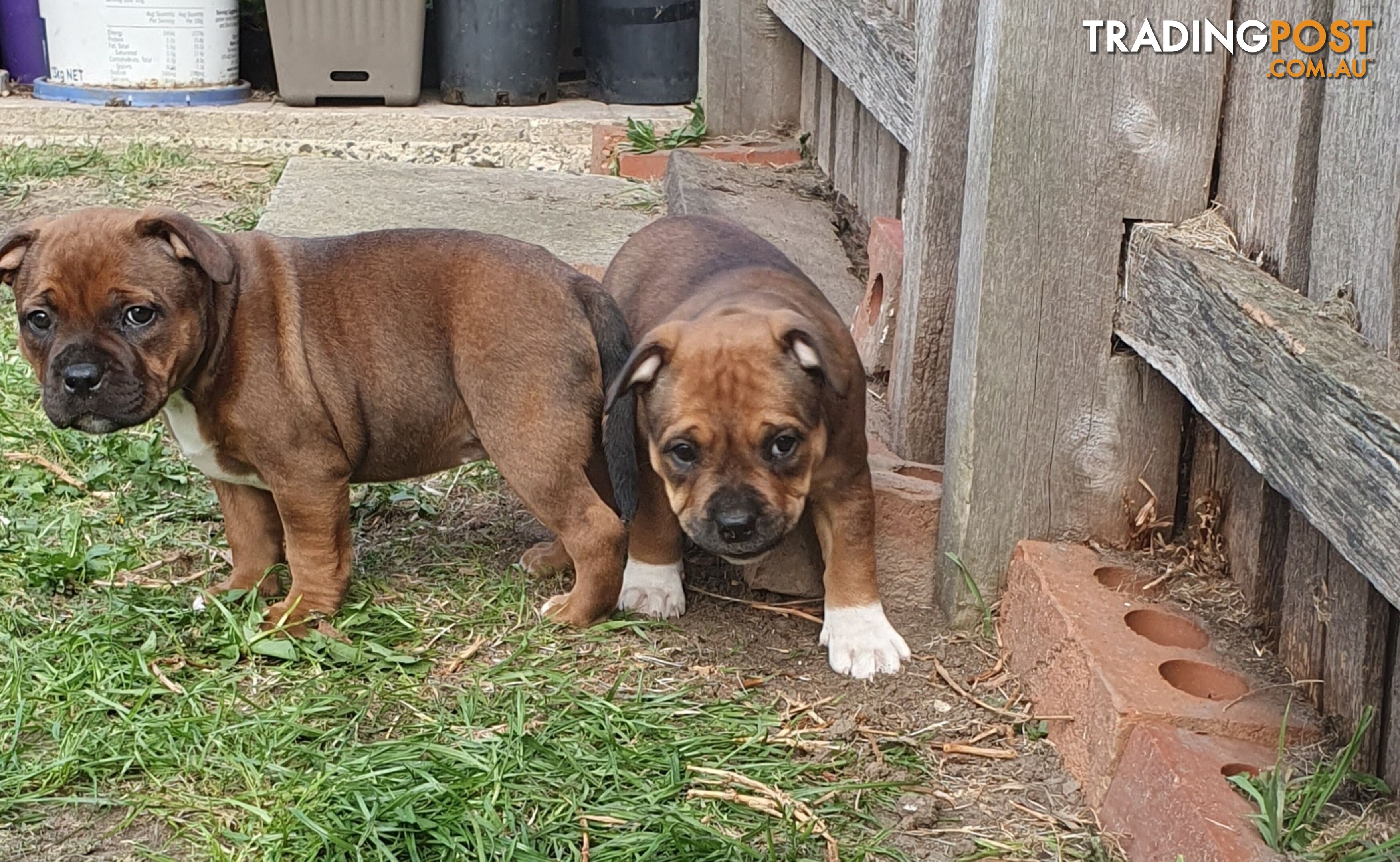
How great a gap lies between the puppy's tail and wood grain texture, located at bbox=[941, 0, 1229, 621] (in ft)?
2.94

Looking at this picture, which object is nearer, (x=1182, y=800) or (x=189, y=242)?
(x=1182, y=800)

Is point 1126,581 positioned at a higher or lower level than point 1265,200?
lower

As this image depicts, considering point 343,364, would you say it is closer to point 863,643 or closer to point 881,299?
point 863,643

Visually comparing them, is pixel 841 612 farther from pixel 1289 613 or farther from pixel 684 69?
pixel 684 69

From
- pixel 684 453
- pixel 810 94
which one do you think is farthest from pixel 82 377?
pixel 810 94

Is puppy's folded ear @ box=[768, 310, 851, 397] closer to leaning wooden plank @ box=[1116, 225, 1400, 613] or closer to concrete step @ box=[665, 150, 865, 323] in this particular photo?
leaning wooden plank @ box=[1116, 225, 1400, 613]

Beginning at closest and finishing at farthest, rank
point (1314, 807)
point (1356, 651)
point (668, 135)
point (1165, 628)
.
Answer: point (1314, 807)
point (1356, 651)
point (1165, 628)
point (668, 135)

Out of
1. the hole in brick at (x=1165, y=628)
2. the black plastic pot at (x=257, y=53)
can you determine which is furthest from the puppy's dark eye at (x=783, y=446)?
the black plastic pot at (x=257, y=53)

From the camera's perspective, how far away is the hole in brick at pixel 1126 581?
13.1 feet

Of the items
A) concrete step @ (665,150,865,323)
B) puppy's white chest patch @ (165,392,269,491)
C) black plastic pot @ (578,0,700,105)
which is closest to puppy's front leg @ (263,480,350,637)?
puppy's white chest patch @ (165,392,269,491)

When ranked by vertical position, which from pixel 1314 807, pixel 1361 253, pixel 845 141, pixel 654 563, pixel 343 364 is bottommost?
pixel 654 563

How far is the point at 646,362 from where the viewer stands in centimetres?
413

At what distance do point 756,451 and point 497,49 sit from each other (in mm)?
6198

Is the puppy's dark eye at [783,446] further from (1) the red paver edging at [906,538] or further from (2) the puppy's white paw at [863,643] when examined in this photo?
(2) the puppy's white paw at [863,643]
